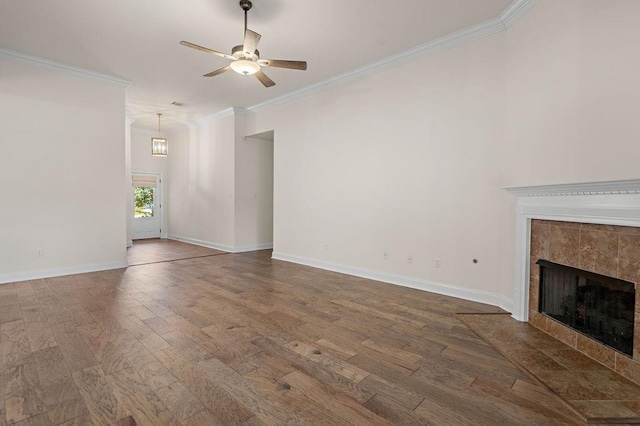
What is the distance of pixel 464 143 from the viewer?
3.93m

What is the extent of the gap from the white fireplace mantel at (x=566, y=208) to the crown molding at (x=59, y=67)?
20.9ft

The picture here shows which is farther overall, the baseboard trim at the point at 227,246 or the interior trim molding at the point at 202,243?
the interior trim molding at the point at 202,243

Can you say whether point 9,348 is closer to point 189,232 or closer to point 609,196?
point 609,196

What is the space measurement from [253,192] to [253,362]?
5693 millimetres

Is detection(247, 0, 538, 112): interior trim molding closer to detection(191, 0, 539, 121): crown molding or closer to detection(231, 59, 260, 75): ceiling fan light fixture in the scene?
detection(191, 0, 539, 121): crown molding

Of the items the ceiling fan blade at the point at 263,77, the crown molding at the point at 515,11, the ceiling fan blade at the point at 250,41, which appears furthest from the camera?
the ceiling fan blade at the point at 263,77

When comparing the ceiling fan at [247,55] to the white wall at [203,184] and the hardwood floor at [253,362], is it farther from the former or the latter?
the white wall at [203,184]

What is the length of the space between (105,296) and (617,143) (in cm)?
550

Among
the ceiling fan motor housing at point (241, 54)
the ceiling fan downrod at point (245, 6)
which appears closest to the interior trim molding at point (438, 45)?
the ceiling fan downrod at point (245, 6)

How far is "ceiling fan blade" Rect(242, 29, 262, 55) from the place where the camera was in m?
3.04

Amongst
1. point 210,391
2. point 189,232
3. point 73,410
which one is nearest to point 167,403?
point 210,391

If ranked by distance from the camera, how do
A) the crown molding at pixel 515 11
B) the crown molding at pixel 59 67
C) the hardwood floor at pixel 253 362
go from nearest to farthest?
the hardwood floor at pixel 253 362 < the crown molding at pixel 515 11 < the crown molding at pixel 59 67

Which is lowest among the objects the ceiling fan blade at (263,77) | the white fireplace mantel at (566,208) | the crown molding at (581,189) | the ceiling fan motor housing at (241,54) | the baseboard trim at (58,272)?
the baseboard trim at (58,272)

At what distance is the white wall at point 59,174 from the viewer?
15.1 ft
